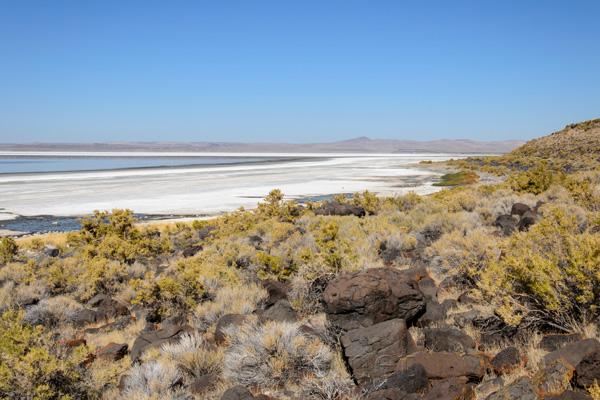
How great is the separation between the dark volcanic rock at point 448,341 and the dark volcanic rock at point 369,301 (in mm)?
498

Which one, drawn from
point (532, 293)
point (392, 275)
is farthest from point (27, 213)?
point (532, 293)

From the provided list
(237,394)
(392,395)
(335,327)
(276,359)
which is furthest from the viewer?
(335,327)

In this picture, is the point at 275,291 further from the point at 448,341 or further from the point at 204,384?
the point at 448,341

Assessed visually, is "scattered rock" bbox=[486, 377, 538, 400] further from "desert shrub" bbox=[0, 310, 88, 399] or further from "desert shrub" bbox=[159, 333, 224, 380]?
"desert shrub" bbox=[0, 310, 88, 399]

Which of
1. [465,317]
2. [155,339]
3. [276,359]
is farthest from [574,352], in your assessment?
[155,339]

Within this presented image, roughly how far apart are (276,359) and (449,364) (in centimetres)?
175

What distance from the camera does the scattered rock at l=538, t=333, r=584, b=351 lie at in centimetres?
366

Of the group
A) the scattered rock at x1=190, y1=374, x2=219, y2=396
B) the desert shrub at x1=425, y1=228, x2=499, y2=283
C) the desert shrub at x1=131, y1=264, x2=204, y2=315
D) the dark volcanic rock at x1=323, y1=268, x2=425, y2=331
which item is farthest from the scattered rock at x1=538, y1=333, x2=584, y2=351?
the desert shrub at x1=131, y1=264, x2=204, y2=315

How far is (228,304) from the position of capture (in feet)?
21.1

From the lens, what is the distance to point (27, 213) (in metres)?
23.6

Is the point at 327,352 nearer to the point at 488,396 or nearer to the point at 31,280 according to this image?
the point at 488,396

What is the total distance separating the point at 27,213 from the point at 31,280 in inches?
692

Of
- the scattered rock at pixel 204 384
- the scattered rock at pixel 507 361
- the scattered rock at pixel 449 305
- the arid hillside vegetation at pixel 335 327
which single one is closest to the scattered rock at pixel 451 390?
the arid hillside vegetation at pixel 335 327

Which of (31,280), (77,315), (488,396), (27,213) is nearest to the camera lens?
(488,396)
